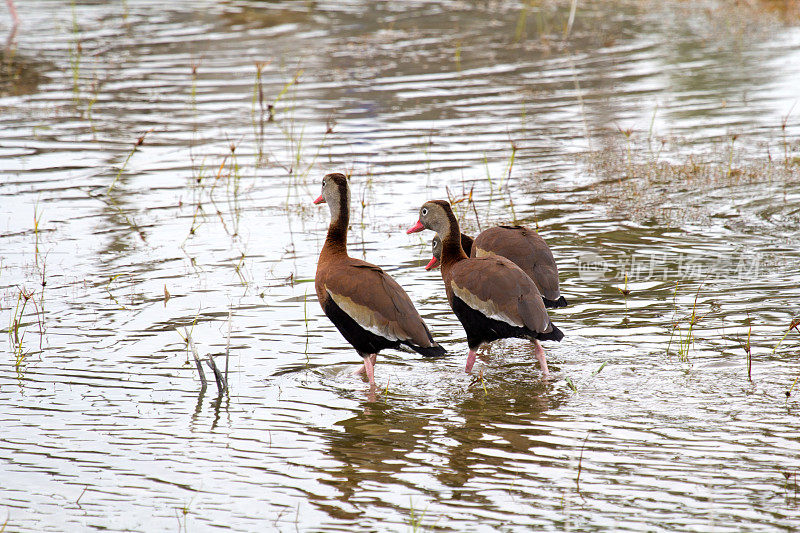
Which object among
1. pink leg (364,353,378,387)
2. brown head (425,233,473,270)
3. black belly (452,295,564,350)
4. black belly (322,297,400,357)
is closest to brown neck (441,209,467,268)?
black belly (452,295,564,350)

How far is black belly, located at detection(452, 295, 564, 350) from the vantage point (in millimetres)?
6137

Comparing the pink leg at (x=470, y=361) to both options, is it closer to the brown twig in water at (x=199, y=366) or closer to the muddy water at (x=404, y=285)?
the muddy water at (x=404, y=285)

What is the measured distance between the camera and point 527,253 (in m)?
6.93

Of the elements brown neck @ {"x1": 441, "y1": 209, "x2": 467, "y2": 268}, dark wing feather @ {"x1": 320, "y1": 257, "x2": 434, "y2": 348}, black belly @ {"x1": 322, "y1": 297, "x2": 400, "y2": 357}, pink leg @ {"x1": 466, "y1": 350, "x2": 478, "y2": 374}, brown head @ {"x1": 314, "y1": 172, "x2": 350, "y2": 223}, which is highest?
brown head @ {"x1": 314, "y1": 172, "x2": 350, "y2": 223}

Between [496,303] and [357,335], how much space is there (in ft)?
2.89

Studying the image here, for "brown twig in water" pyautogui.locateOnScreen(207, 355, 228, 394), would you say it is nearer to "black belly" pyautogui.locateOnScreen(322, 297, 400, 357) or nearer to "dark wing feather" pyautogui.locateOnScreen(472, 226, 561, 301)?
"black belly" pyautogui.locateOnScreen(322, 297, 400, 357)

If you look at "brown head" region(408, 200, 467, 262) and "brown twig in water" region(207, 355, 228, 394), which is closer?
"brown twig in water" region(207, 355, 228, 394)

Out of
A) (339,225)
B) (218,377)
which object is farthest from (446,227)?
(218,377)

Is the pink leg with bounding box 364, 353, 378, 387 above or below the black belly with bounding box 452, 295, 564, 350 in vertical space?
below

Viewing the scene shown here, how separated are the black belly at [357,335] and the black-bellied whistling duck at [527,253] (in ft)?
4.02

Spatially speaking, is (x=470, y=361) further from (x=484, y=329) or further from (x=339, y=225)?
(x=339, y=225)

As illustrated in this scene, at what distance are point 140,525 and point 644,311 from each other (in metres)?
3.98

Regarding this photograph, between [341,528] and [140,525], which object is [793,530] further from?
[140,525]

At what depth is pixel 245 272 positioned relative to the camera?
8.19 meters
